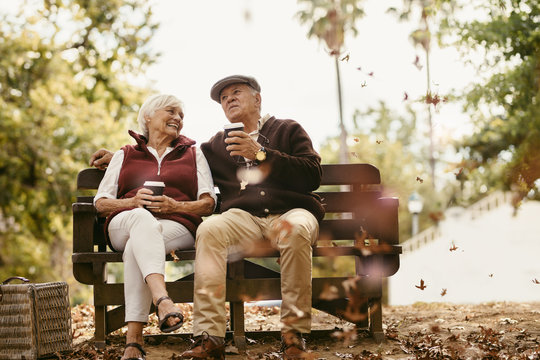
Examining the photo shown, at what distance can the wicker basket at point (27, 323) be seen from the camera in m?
3.58

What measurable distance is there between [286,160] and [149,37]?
10.5 m

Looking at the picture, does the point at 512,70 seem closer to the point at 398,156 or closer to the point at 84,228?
the point at 84,228

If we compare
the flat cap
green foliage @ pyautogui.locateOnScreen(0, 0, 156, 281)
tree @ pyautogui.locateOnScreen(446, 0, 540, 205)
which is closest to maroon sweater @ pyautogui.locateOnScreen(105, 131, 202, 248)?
the flat cap

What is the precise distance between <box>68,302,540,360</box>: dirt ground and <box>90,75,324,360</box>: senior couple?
0.38m

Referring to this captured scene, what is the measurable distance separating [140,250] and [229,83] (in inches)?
57.2

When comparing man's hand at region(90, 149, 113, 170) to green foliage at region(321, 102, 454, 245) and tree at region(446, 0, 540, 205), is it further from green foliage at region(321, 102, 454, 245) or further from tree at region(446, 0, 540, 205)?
green foliage at region(321, 102, 454, 245)

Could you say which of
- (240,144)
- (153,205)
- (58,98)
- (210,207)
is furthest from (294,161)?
(58,98)

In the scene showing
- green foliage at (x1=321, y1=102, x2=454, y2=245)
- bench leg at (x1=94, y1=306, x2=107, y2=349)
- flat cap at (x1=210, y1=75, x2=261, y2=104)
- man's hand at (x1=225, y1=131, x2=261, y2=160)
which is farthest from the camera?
green foliage at (x1=321, y1=102, x2=454, y2=245)

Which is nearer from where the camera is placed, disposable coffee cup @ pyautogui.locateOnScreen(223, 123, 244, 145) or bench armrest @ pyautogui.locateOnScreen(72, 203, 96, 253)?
disposable coffee cup @ pyautogui.locateOnScreen(223, 123, 244, 145)

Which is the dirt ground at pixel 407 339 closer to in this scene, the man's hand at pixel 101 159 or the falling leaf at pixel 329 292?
the falling leaf at pixel 329 292

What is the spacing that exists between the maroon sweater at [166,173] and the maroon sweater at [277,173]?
195 millimetres

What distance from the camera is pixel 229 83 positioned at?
427cm

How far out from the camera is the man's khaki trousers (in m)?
3.38

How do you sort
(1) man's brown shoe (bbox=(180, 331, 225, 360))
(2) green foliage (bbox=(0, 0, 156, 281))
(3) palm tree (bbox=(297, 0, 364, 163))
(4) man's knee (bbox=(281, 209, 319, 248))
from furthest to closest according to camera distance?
(3) palm tree (bbox=(297, 0, 364, 163)), (2) green foliage (bbox=(0, 0, 156, 281)), (4) man's knee (bbox=(281, 209, 319, 248)), (1) man's brown shoe (bbox=(180, 331, 225, 360))
